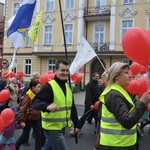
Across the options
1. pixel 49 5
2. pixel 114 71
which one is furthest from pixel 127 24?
pixel 114 71

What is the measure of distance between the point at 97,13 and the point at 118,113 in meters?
24.0

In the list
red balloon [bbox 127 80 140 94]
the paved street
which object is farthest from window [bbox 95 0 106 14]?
red balloon [bbox 127 80 140 94]

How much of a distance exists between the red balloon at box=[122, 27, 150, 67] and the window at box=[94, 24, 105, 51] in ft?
73.8

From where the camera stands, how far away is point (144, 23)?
23.3 meters

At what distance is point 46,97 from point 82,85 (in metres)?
20.9

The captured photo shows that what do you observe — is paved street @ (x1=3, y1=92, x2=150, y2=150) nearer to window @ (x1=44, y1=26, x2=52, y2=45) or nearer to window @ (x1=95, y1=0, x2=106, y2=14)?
window @ (x1=95, y1=0, x2=106, y2=14)

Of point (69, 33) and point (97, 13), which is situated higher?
point (97, 13)

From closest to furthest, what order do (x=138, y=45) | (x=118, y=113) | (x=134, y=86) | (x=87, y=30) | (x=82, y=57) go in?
(x=118, y=113) < (x=138, y=45) < (x=134, y=86) < (x=82, y=57) < (x=87, y=30)

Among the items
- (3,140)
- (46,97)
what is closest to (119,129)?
(46,97)

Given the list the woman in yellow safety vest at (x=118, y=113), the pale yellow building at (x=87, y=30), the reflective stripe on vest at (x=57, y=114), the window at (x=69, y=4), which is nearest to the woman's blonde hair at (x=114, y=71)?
the woman in yellow safety vest at (x=118, y=113)

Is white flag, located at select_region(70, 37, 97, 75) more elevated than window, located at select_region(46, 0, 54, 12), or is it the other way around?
window, located at select_region(46, 0, 54, 12)

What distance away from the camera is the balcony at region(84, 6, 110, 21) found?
2497 cm

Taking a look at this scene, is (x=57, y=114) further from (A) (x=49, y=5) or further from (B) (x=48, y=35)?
(A) (x=49, y=5)

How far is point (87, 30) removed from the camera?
86.3 ft
